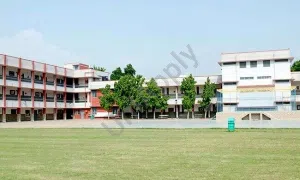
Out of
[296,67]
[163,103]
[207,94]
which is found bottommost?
[163,103]

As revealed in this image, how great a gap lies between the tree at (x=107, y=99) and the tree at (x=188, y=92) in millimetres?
12319

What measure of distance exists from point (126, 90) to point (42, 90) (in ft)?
47.1

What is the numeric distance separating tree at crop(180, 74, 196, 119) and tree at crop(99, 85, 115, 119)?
12.3m

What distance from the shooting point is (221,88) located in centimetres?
6125

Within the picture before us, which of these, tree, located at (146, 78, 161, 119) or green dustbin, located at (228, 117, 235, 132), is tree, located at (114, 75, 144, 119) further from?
green dustbin, located at (228, 117, 235, 132)

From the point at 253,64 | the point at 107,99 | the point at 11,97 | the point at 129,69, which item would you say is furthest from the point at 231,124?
the point at 129,69

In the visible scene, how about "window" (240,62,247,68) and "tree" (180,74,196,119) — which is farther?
"tree" (180,74,196,119)

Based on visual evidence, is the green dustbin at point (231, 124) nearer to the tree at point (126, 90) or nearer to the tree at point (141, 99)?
the tree at point (141, 99)

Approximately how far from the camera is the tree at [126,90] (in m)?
62.0

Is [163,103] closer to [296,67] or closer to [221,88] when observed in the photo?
[221,88]

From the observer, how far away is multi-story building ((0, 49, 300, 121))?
52594 millimetres

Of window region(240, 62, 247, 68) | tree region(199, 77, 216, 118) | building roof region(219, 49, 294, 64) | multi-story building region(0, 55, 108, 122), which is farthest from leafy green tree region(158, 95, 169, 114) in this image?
multi-story building region(0, 55, 108, 122)

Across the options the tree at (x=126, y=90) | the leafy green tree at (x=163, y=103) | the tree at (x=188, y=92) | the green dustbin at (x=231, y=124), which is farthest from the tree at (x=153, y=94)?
the green dustbin at (x=231, y=124)

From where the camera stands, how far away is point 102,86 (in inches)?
2677
